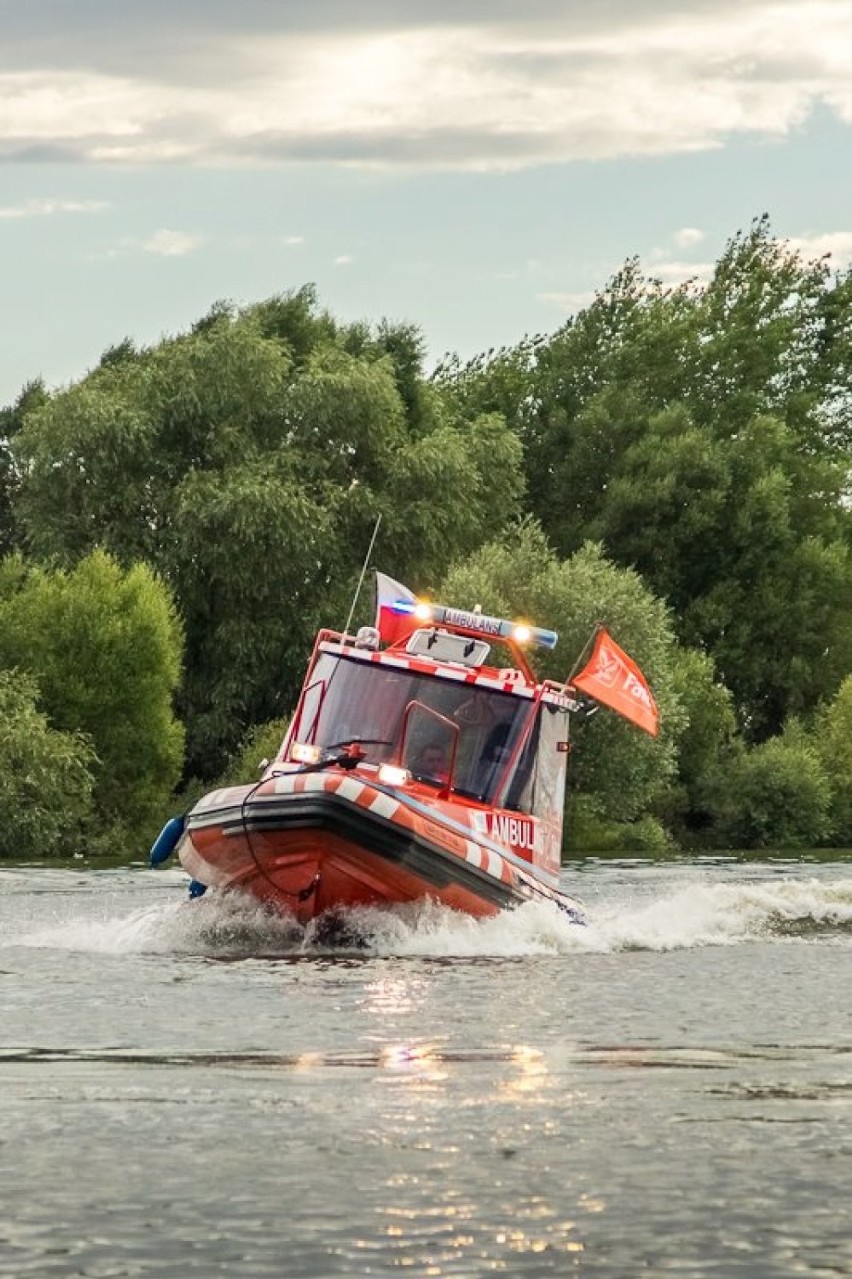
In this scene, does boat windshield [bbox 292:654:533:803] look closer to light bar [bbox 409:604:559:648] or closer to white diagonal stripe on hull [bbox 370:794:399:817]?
light bar [bbox 409:604:559:648]

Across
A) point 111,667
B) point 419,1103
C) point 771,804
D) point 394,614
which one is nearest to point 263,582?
Result: point 111,667

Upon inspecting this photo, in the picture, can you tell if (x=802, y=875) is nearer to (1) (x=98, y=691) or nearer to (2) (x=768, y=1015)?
(1) (x=98, y=691)

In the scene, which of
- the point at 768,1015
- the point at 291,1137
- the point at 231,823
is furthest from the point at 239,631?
the point at 291,1137

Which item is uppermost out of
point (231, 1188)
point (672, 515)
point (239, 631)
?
point (672, 515)

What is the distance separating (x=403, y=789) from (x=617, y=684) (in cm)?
351

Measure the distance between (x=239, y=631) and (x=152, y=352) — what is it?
966 cm

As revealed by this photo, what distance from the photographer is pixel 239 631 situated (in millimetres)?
59000

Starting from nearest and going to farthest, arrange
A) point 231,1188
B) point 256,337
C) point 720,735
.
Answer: point 231,1188 → point 256,337 → point 720,735

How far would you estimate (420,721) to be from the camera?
24562mm

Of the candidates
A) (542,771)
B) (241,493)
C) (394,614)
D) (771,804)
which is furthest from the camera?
(771,804)

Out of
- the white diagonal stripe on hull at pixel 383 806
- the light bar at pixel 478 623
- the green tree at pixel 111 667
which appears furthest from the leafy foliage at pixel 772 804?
the white diagonal stripe on hull at pixel 383 806

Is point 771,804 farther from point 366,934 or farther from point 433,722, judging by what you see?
point 366,934

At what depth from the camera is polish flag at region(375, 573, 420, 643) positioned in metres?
26.2

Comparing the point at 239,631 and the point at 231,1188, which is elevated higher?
the point at 239,631
